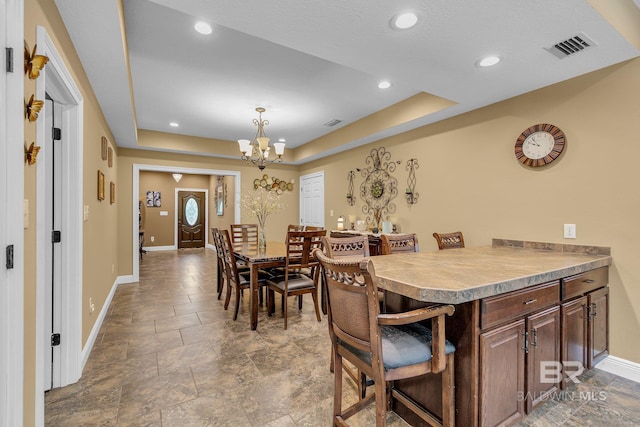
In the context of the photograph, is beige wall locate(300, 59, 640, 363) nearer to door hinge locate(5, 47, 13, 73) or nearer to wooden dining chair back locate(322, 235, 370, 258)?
wooden dining chair back locate(322, 235, 370, 258)

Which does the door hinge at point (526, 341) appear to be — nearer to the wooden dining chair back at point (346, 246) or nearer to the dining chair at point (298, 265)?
the wooden dining chair back at point (346, 246)

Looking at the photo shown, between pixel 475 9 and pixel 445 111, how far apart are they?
71.4 inches

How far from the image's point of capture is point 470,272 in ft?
5.58

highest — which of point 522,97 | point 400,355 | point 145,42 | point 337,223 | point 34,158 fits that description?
point 145,42

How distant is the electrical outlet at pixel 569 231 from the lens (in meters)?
2.62

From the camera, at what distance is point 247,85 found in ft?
11.5

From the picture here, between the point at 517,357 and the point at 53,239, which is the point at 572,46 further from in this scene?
the point at 53,239

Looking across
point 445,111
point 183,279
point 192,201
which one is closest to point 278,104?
point 445,111

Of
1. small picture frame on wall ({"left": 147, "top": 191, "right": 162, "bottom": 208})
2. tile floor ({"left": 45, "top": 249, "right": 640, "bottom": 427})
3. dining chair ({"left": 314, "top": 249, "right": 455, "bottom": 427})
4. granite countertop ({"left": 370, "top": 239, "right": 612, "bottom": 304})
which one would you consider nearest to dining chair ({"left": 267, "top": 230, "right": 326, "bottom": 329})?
tile floor ({"left": 45, "top": 249, "right": 640, "bottom": 427})

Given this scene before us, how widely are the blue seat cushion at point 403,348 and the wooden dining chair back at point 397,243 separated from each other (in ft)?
3.72

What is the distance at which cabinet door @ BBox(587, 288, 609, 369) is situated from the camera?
218cm

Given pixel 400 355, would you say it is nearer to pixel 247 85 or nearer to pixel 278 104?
pixel 247 85

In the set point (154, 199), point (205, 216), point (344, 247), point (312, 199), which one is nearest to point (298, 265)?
point (344, 247)

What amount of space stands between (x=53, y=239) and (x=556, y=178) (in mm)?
4144
